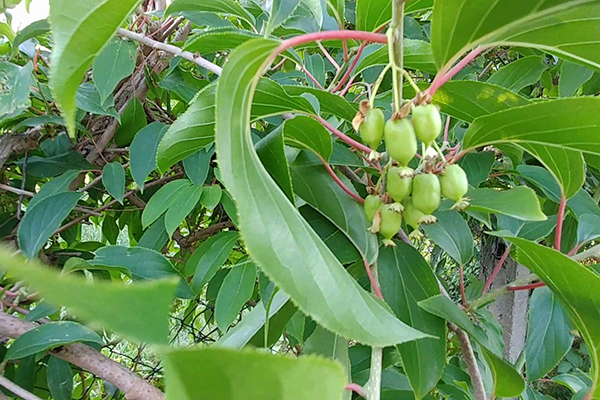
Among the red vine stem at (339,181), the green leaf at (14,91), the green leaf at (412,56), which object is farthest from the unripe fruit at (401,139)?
the green leaf at (14,91)

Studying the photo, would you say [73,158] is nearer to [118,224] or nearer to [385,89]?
[118,224]

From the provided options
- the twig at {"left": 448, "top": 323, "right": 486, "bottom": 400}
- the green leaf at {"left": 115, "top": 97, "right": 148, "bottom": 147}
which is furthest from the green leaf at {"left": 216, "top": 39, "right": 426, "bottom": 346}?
the green leaf at {"left": 115, "top": 97, "right": 148, "bottom": 147}

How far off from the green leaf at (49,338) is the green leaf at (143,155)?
233 mm

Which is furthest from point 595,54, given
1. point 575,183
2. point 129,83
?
Result: point 129,83

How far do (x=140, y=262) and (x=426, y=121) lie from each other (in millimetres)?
437

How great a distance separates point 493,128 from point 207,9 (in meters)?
0.40

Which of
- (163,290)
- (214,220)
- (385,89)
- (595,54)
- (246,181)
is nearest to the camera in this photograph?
(163,290)

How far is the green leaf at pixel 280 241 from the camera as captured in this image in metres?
0.23

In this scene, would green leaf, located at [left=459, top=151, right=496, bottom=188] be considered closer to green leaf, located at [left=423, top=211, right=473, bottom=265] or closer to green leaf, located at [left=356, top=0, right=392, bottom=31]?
green leaf, located at [left=423, top=211, right=473, bottom=265]

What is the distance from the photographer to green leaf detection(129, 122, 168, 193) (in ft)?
2.33

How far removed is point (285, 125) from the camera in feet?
1.44

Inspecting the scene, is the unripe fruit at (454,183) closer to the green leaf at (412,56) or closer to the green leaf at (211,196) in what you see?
the green leaf at (412,56)

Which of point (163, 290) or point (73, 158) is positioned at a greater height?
point (163, 290)

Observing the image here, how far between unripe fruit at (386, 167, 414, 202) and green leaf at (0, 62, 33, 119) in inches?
20.4
